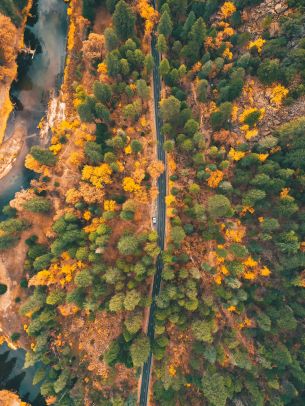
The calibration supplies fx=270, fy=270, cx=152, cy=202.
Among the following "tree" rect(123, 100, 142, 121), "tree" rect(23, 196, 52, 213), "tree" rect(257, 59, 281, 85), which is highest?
"tree" rect(123, 100, 142, 121)

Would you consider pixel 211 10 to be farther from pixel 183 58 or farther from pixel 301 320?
pixel 301 320

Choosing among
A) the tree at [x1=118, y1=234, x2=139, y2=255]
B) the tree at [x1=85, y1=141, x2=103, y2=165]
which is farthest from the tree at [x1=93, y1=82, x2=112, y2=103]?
the tree at [x1=118, y1=234, x2=139, y2=255]

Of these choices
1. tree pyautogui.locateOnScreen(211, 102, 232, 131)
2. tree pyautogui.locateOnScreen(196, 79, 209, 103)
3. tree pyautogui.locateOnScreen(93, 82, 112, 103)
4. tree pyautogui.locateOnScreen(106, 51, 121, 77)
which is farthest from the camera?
tree pyautogui.locateOnScreen(106, 51, 121, 77)

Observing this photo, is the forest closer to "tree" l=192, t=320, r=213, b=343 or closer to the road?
"tree" l=192, t=320, r=213, b=343

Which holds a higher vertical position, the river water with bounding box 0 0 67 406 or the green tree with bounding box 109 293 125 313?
the river water with bounding box 0 0 67 406

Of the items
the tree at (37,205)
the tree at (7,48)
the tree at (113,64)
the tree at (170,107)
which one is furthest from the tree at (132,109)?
the tree at (7,48)

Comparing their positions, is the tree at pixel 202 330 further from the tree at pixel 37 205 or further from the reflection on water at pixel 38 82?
the reflection on water at pixel 38 82

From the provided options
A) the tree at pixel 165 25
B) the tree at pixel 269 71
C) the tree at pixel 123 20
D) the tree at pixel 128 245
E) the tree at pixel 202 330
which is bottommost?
the tree at pixel 202 330
